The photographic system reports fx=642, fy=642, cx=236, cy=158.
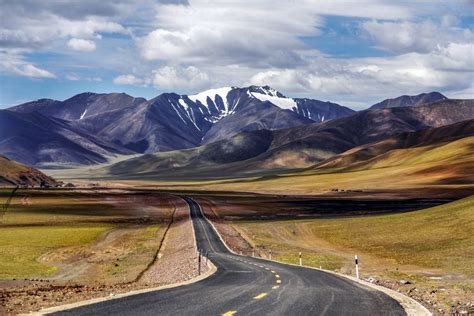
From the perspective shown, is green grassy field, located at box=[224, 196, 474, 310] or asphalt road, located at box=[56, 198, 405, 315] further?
green grassy field, located at box=[224, 196, 474, 310]

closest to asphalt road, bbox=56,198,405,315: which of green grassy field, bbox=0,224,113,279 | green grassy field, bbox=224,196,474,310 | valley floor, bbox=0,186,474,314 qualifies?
valley floor, bbox=0,186,474,314

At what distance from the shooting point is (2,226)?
101 meters

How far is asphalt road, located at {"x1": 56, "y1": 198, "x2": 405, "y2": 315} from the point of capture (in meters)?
19.2

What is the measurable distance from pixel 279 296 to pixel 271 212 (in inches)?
4313

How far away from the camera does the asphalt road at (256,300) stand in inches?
757

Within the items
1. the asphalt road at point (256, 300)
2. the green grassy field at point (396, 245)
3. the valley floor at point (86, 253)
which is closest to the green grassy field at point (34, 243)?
the valley floor at point (86, 253)

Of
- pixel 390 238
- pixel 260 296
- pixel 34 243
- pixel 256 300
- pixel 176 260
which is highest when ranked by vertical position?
pixel 256 300

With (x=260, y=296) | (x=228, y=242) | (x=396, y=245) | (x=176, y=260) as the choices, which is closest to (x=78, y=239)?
(x=228, y=242)

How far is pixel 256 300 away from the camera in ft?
A: 71.8

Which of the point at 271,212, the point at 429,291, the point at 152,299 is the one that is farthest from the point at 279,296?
the point at 271,212

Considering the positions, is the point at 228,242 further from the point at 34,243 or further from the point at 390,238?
the point at 34,243

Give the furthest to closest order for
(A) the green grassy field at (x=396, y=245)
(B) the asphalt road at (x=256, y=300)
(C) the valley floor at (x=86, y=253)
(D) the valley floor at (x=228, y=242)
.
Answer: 1. (A) the green grassy field at (x=396, y=245)
2. (D) the valley floor at (x=228, y=242)
3. (C) the valley floor at (x=86, y=253)
4. (B) the asphalt road at (x=256, y=300)

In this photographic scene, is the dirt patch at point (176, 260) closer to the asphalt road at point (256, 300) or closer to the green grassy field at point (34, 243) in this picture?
the asphalt road at point (256, 300)

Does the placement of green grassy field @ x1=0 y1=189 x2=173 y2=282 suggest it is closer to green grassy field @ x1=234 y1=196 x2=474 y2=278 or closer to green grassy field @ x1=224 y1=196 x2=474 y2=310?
green grassy field @ x1=224 y1=196 x2=474 y2=310
